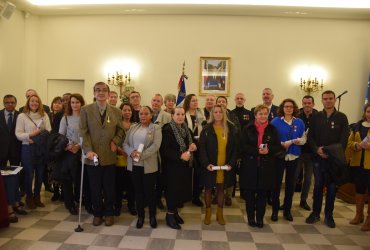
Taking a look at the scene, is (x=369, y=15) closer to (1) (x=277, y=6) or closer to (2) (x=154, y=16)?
(1) (x=277, y=6)

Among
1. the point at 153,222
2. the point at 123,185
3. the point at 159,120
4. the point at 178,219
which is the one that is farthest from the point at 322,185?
the point at 123,185

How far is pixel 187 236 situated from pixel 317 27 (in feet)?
19.1

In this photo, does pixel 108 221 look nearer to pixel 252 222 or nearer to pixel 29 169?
pixel 29 169

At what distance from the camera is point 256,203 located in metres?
3.63

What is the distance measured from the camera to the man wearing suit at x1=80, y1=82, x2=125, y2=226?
3389mm

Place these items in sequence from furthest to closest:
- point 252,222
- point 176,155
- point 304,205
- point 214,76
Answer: point 214,76 < point 304,205 < point 252,222 < point 176,155

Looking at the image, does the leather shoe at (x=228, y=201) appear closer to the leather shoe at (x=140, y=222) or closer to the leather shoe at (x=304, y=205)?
the leather shoe at (x=304, y=205)

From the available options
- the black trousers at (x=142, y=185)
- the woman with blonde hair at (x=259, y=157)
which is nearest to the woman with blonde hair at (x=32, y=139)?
the black trousers at (x=142, y=185)

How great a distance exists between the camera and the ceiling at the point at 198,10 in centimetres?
635

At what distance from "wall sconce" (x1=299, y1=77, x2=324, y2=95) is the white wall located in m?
0.15

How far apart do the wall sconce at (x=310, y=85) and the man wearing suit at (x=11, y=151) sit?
231 inches

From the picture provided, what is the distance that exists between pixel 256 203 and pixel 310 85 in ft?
13.9

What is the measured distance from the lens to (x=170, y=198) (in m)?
3.47

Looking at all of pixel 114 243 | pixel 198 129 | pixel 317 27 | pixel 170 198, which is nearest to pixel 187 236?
pixel 170 198
